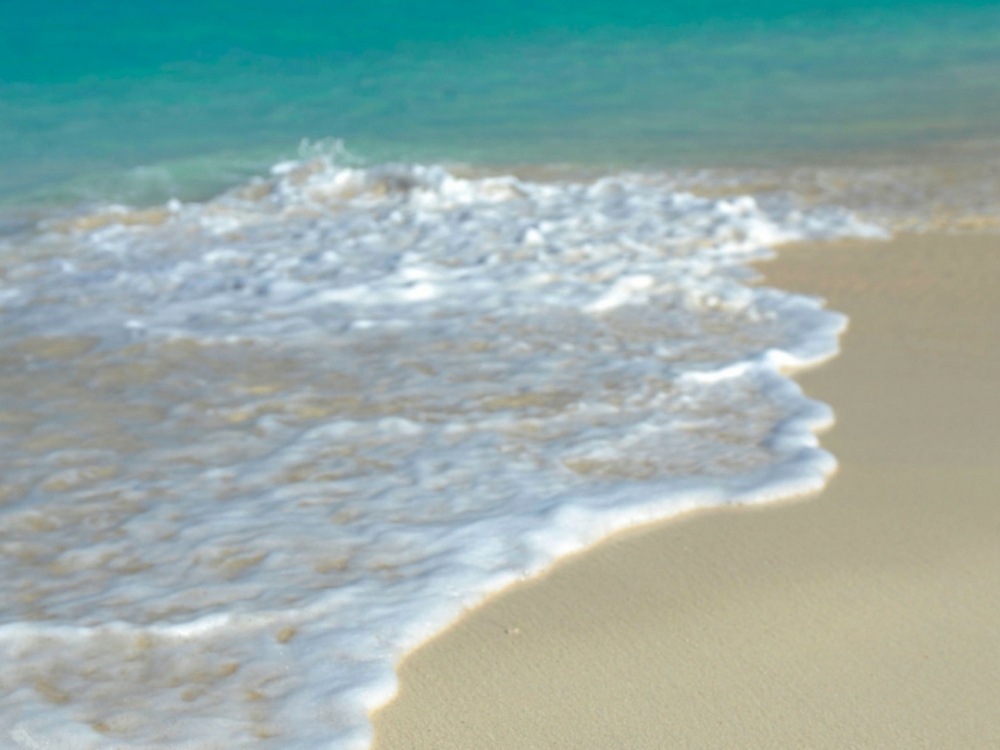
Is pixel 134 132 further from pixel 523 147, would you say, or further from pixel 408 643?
pixel 408 643

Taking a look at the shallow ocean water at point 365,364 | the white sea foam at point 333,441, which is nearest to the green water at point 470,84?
the shallow ocean water at point 365,364

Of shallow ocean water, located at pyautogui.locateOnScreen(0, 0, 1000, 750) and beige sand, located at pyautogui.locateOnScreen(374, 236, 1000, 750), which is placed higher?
shallow ocean water, located at pyautogui.locateOnScreen(0, 0, 1000, 750)

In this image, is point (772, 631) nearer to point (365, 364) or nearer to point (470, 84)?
point (365, 364)

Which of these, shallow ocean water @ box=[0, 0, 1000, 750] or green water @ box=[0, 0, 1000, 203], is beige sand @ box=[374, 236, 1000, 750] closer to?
shallow ocean water @ box=[0, 0, 1000, 750]

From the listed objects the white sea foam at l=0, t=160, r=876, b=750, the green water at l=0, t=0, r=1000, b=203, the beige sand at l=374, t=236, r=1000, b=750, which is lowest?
the beige sand at l=374, t=236, r=1000, b=750

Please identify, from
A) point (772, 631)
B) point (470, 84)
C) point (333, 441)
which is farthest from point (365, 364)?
point (470, 84)

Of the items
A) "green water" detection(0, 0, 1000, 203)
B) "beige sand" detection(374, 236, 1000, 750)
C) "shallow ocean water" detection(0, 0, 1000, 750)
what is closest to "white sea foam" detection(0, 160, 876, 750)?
"shallow ocean water" detection(0, 0, 1000, 750)

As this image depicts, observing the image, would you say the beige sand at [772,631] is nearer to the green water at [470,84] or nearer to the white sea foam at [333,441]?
the white sea foam at [333,441]
